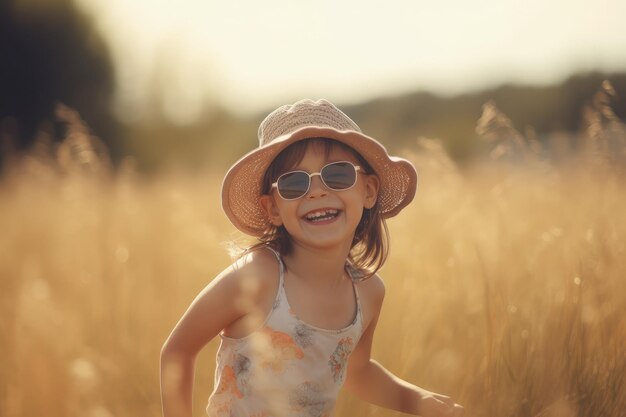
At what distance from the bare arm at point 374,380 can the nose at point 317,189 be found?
15.9 inches

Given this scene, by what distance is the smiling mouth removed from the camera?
6.30 ft

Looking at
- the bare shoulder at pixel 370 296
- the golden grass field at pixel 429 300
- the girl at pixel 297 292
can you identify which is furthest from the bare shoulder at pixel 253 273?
the golden grass field at pixel 429 300

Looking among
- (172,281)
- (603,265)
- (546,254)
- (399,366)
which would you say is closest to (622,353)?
(603,265)

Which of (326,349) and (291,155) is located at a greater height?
(291,155)

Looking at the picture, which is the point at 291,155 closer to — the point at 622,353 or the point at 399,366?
the point at 399,366

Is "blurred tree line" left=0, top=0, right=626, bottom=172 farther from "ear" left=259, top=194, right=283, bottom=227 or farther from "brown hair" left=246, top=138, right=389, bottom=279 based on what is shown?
Answer: "ear" left=259, top=194, right=283, bottom=227

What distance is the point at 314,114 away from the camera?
200 centimetres

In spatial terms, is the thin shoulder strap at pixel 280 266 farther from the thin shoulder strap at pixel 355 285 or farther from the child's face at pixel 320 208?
the thin shoulder strap at pixel 355 285

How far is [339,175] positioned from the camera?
1.90 metres

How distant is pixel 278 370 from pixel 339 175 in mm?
575

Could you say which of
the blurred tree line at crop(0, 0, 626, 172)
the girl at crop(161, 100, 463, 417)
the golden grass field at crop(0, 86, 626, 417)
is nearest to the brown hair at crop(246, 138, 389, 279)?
the girl at crop(161, 100, 463, 417)

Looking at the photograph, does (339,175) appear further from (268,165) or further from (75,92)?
(75,92)

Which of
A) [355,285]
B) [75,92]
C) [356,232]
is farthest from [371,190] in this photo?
[75,92]

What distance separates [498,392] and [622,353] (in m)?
0.42
